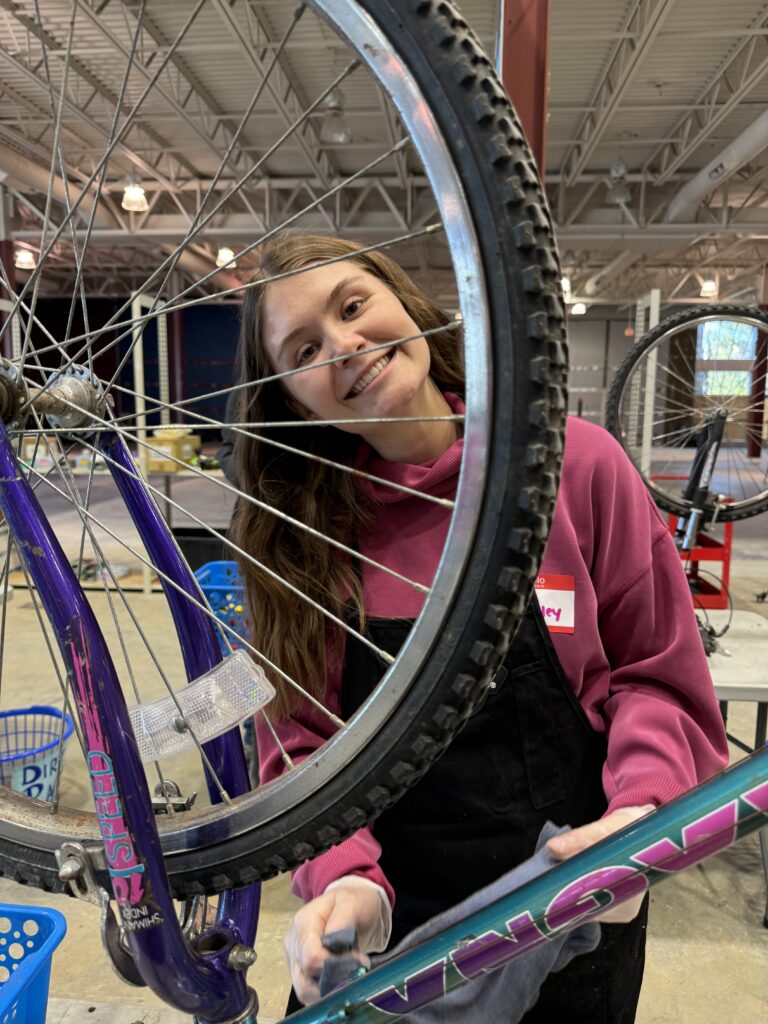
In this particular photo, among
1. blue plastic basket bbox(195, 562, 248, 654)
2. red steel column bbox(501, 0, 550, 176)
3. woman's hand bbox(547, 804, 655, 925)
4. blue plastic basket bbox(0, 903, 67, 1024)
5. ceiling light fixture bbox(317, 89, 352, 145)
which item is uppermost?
ceiling light fixture bbox(317, 89, 352, 145)

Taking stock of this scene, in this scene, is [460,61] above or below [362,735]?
above

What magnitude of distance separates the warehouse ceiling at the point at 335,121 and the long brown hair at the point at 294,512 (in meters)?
1.66

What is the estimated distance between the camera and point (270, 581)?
0.68 metres

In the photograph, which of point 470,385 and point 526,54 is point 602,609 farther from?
point 526,54

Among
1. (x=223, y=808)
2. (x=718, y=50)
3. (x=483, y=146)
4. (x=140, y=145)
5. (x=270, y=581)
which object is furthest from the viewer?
(x=140, y=145)

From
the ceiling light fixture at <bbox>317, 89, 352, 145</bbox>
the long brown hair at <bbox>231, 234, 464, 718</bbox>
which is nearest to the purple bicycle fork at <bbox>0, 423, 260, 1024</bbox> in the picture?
the long brown hair at <bbox>231, 234, 464, 718</bbox>

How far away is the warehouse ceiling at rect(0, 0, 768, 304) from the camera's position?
3.69 meters

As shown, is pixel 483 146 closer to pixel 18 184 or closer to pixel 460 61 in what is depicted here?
pixel 460 61

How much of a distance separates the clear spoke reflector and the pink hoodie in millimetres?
132

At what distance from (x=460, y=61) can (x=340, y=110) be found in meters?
4.31

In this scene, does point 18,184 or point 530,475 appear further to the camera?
point 18,184

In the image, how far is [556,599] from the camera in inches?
26.3

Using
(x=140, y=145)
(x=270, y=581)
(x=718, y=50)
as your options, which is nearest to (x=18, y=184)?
(x=140, y=145)

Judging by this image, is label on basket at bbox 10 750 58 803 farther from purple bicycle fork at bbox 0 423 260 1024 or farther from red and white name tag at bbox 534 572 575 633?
red and white name tag at bbox 534 572 575 633
